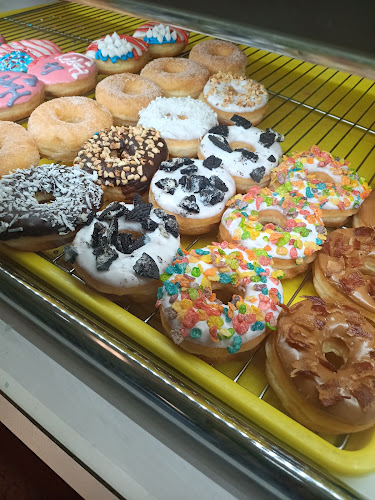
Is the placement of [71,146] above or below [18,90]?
below

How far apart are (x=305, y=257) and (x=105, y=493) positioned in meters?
1.22

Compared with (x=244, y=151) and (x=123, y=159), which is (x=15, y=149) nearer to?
(x=123, y=159)

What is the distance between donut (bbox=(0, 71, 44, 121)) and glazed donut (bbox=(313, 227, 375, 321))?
1.97 m

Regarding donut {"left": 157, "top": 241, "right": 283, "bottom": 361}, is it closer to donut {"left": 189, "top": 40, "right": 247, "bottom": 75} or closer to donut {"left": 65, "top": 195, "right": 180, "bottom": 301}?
donut {"left": 65, "top": 195, "right": 180, "bottom": 301}

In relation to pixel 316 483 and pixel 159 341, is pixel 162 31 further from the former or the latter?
pixel 316 483

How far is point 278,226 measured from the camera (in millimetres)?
2057

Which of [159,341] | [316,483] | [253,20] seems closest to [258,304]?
[159,341]

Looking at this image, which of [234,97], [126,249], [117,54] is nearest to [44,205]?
[126,249]

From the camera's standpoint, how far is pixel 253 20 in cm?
85

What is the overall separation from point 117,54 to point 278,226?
1.89 metres

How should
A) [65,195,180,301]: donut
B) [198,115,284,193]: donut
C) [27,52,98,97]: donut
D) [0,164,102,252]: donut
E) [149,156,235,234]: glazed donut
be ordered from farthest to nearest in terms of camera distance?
[27,52,98,97]: donut, [198,115,284,193]: donut, [149,156,235,234]: glazed donut, [0,164,102,252]: donut, [65,195,180,301]: donut

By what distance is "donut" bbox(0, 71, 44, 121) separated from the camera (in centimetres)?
252

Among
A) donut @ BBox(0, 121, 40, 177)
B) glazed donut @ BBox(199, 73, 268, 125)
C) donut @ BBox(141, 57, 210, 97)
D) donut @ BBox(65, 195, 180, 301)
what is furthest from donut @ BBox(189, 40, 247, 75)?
donut @ BBox(65, 195, 180, 301)

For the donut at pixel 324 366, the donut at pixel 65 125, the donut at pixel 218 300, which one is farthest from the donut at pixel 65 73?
the donut at pixel 324 366
